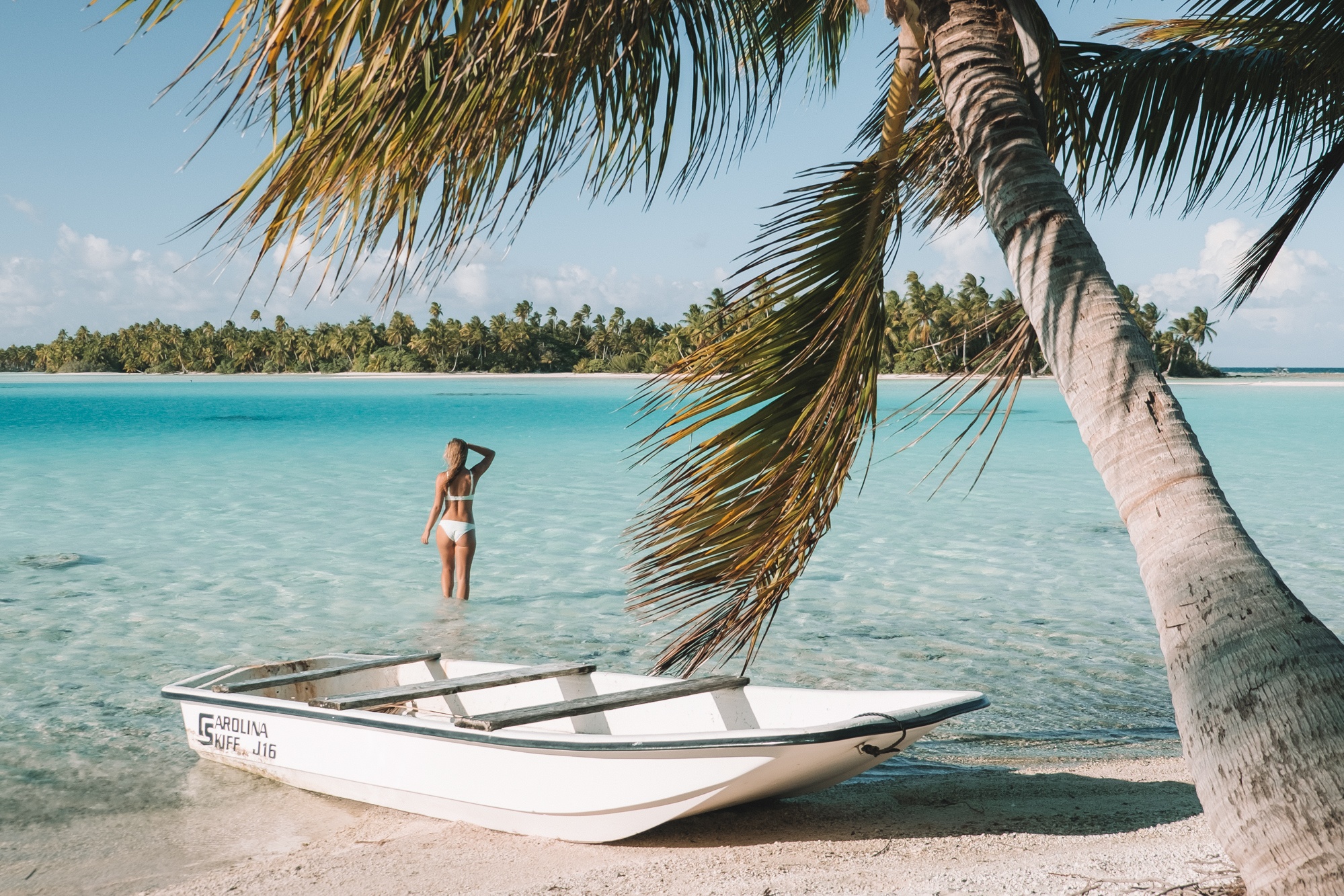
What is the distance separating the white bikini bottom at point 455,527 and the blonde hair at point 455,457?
0.52 meters

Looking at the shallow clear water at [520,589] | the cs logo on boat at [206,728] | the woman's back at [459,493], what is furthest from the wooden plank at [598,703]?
the woman's back at [459,493]

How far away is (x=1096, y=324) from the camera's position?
2686mm

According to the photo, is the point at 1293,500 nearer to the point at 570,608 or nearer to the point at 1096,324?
the point at 570,608

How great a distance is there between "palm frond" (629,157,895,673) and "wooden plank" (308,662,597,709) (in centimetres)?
177

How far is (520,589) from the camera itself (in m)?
11.5

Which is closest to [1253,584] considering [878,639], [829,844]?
[829,844]

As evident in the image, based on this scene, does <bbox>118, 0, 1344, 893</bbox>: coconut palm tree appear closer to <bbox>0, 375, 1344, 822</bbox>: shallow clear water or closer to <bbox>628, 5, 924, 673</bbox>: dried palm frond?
<bbox>628, 5, 924, 673</bbox>: dried palm frond

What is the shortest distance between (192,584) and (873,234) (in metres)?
10.4

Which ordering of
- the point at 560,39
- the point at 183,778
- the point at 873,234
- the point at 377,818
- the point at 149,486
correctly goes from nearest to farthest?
the point at 560,39 → the point at 873,234 → the point at 377,818 → the point at 183,778 → the point at 149,486

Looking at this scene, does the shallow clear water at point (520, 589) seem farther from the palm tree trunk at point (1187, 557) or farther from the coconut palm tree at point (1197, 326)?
the coconut palm tree at point (1197, 326)

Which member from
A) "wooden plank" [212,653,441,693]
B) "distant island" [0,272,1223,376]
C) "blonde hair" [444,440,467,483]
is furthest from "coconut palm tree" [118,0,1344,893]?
"distant island" [0,272,1223,376]

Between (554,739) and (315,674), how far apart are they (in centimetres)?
243

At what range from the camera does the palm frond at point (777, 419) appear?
3.71 meters

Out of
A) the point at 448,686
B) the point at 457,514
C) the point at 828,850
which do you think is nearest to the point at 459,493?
the point at 457,514
